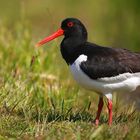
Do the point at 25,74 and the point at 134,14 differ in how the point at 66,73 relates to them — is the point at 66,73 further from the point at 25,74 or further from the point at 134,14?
the point at 134,14

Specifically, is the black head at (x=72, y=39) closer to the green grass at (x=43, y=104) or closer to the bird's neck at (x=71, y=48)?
the bird's neck at (x=71, y=48)

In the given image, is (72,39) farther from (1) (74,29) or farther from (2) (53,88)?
(2) (53,88)

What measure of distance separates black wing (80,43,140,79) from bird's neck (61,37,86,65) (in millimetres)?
150

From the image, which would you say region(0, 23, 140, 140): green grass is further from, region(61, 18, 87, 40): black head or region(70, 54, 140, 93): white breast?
region(61, 18, 87, 40): black head

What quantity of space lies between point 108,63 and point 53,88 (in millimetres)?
1995

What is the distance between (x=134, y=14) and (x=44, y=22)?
8.18ft

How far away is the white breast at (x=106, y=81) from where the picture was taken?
310 inches

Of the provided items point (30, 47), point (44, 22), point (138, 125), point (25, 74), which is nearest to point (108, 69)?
point (138, 125)

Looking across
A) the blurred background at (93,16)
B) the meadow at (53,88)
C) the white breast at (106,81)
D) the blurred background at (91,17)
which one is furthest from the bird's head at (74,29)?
the blurred background at (93,16)

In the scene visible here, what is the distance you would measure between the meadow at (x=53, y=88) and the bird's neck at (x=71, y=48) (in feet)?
1.45

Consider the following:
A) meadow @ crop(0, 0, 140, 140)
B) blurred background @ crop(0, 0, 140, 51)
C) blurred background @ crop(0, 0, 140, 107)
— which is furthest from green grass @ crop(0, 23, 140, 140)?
blurred background @ crop(0, 0, 140, 51)

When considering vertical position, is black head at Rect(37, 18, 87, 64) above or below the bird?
above

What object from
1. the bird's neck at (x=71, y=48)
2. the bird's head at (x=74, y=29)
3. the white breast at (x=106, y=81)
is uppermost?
the bird's head at (x=74, y=29)

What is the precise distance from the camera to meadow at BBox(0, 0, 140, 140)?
7.20m
